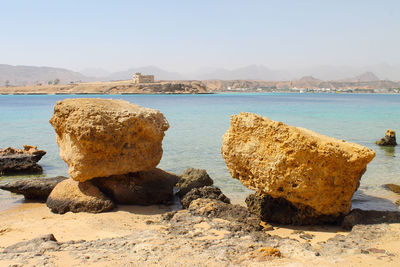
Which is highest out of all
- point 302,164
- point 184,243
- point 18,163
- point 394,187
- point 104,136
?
point 104,136

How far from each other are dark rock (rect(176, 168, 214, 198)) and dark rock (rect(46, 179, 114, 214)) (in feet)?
6.37

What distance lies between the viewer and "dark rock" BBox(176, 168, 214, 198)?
9.06 m

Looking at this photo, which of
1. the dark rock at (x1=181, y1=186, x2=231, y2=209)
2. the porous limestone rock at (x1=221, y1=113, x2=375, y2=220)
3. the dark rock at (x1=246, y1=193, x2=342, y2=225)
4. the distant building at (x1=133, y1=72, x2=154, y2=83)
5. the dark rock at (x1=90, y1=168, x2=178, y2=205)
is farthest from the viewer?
the distant building at (x1=133, y1=72, x2=154, y2=83)

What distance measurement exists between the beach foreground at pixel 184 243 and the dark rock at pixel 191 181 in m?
1.83

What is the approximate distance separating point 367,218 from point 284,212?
4.92 ft

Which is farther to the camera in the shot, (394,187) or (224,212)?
(394,187)

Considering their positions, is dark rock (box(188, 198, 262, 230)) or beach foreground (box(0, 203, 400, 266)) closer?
beach foreground (box(0, 203, 400, 266))

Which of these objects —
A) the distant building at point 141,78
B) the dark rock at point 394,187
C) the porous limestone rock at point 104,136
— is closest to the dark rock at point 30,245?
the porous limestone rock at point 104,136

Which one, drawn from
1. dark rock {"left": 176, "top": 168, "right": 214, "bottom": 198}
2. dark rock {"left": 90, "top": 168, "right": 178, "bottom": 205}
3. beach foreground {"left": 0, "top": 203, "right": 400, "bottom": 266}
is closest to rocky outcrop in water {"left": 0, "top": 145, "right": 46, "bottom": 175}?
dark rock {"left": 90, "top": 168, "right": 178, "bottom": 205}

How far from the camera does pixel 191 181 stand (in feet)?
30.4

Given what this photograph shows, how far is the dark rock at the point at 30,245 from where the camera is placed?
5.21 m

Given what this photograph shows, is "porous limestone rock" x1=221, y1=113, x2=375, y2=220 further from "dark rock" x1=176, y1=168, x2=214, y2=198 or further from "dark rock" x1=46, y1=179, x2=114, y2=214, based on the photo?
"dark rock" x1=46, y1=179, x2=114, y2=214

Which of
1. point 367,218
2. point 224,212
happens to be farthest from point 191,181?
point 367,218

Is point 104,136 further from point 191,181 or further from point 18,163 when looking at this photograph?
point 18,163
